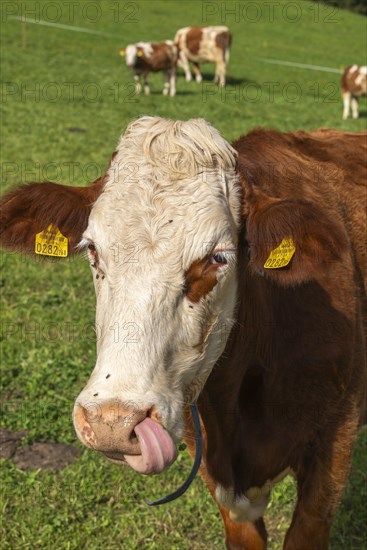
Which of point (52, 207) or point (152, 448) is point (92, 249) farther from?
point (152, 448)

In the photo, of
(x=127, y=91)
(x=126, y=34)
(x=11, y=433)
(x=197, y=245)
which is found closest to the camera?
(x=197, y=245)

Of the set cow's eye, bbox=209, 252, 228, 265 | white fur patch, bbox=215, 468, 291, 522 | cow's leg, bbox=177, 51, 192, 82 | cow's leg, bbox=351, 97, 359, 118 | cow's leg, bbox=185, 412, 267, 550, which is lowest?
cow's leg, bbox=177, 51, 192, 82

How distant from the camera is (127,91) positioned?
18.4 metres

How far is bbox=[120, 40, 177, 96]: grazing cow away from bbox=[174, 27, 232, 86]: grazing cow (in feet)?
10.0

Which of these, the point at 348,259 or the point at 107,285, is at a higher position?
the point at 107,285

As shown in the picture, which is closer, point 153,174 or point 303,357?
point 153,174

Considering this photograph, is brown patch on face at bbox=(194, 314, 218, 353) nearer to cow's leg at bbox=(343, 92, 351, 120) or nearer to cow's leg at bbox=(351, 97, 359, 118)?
cow's leg at bbox=(343, 92, 351, 120)

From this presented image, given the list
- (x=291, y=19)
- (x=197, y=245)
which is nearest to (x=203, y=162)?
(x=197, y=245)

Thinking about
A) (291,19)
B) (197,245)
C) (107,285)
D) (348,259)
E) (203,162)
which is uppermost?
(203,162)

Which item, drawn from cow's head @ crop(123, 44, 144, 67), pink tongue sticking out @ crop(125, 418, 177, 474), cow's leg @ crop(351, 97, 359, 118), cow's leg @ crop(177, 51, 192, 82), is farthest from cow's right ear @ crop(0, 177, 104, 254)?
cow's leg @ crop(177, 51, 192, 82)

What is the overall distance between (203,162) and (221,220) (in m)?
0.25

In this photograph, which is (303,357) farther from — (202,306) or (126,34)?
(126,34)

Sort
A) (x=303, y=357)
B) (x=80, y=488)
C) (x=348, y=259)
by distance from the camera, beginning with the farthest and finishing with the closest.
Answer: (x=80, y=488) → (x=348, y=259) → (x=303, y=357)

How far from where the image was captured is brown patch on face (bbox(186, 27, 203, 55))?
24156 millimetres
